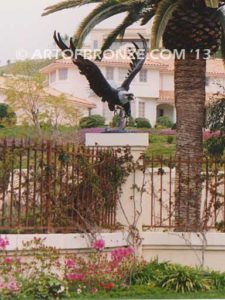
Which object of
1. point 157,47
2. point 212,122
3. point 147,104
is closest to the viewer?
point 157,47

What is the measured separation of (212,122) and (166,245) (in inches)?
243

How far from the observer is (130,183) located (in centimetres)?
1275

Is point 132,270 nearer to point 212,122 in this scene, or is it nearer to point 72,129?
point 212,122

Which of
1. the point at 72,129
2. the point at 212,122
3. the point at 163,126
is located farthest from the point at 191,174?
the point at 163,126

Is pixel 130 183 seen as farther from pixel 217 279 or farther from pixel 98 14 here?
pixel 98 14

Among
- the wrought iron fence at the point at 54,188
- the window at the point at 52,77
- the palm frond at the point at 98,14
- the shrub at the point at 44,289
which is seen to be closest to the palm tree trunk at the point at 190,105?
the palm frond at the point at 98,14

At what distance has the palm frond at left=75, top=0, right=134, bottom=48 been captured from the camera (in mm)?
15500

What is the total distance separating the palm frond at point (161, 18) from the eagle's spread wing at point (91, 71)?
4.12ft

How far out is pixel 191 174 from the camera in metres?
13.3

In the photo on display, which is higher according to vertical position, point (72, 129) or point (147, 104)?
point (147, 104)

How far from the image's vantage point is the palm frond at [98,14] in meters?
15.5

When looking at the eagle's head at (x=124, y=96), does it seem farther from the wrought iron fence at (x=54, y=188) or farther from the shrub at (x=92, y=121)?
the shrub at (x=92, y=121)

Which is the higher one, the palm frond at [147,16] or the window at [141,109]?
the window at [141,109]

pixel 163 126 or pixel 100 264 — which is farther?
pixel 163 126
